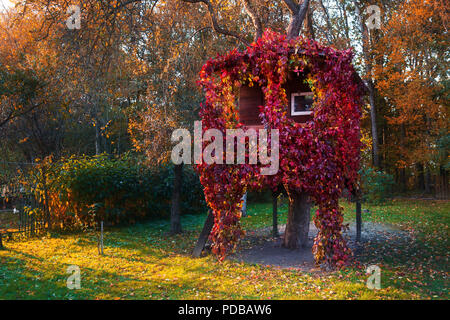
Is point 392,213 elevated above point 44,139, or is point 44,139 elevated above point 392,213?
point 44,139

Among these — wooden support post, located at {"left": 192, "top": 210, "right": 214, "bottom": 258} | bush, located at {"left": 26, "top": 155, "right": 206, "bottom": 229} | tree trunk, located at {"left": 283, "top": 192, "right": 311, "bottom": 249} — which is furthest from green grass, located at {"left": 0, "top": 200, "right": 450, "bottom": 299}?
tree trunk, located at {"left": 283, "top": 192, "right": 311, "bottom": 249}

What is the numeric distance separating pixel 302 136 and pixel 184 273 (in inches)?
138

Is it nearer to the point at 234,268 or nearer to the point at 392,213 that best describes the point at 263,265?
the point at 234,268

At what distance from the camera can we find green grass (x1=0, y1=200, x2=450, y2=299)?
6.04m

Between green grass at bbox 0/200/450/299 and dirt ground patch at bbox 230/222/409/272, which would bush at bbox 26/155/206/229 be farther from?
dirt ground patch at bbox 230/222/409/272

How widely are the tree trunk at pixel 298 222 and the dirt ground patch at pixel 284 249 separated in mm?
202

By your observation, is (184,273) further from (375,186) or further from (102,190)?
(375,186)

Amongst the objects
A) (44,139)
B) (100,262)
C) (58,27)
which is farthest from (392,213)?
(44,139)

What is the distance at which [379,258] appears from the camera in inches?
331

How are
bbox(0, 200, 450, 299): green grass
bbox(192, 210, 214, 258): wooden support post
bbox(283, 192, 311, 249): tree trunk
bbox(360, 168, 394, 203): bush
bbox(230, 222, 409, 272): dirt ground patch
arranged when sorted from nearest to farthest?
bbox(0, 200, 450, 299): green grass → bbox(230, 222, 409, 272): dirt ground patch → bbox(192, 210, 214, 258): wooden support post → bbox(283, 192, 311, 249): tree trunk → bbox(360, 168, 394, 203): bush

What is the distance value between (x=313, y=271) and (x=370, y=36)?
19.3m

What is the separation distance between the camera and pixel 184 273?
7.39 meters

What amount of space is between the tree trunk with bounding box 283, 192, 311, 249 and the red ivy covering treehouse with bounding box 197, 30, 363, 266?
1.67 meters

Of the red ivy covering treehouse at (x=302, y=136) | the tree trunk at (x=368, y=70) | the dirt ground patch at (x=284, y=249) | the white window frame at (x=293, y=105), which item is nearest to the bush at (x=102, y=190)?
the dirt ground patch at (x=284, y=249)
